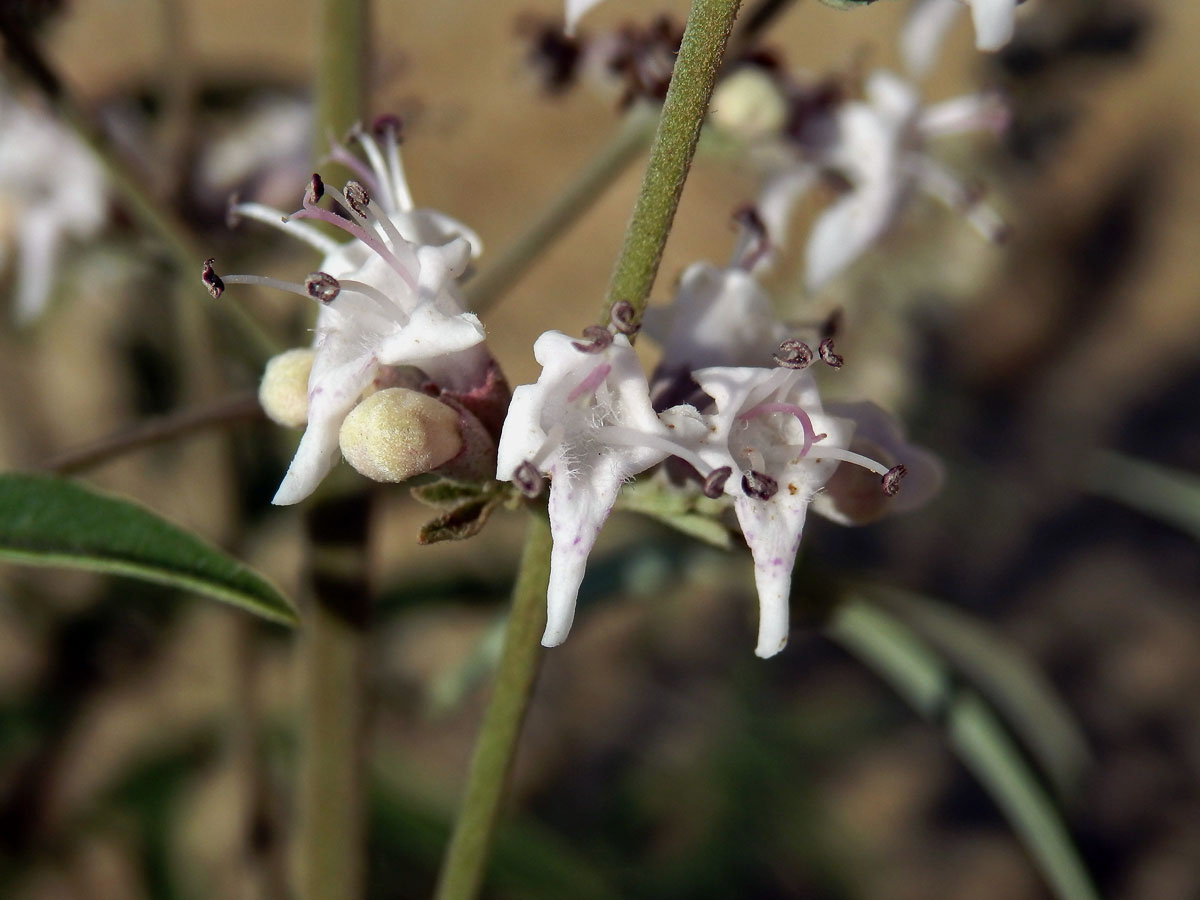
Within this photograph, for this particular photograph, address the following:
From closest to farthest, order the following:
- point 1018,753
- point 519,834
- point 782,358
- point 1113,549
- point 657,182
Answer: point 657,182 < point 782,358 < point 1018,753 < point 519,834 < point 1113,549

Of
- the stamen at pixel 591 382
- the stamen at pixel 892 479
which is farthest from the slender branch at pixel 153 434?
the stamen at pixel 892 479

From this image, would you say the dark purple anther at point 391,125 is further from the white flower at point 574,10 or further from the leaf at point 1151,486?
the leaf at point 1151,486

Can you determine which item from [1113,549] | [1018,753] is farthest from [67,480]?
[1113,549]

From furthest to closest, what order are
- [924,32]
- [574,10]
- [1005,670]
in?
1. [1005,670]
2. [924,32]
3. [574,10]

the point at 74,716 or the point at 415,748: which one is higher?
the point at 415,748

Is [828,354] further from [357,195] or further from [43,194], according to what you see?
[43,194]

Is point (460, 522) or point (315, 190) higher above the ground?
point (315, 190)

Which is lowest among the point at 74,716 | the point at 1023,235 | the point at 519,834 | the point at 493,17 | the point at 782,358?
the point at 782,358

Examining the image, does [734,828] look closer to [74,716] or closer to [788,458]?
[74,716]

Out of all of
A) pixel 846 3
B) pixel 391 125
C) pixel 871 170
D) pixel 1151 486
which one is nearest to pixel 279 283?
pixel 391 125
